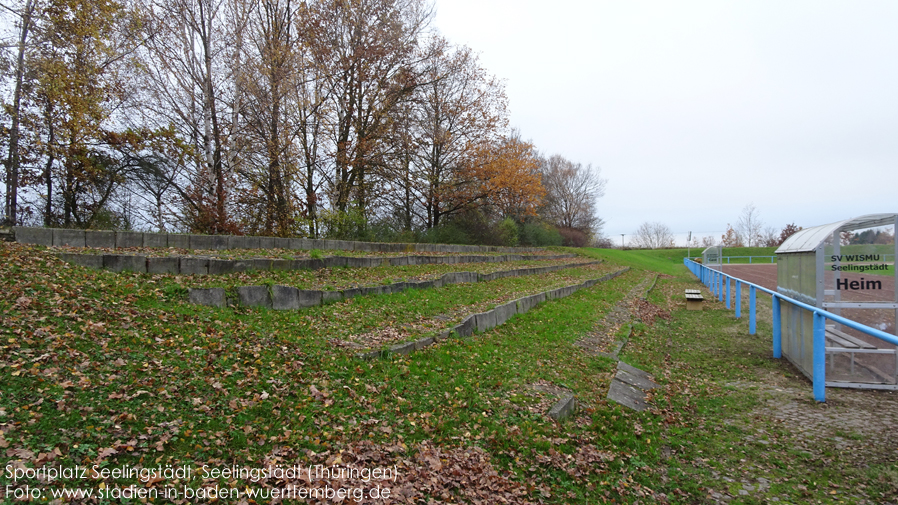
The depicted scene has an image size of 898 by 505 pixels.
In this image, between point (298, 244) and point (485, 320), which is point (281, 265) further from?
point (485, 320)

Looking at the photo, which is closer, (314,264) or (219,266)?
(219,266)

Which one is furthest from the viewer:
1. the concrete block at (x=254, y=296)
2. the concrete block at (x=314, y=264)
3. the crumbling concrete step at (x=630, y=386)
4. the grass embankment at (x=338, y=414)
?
the concrete block at (x=314, y=264)

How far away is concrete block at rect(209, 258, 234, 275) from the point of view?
6.89m

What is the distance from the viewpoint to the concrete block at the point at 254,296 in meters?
5.97

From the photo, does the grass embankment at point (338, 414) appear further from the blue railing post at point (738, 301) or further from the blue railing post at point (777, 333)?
the blue railing post at point (738, 301)

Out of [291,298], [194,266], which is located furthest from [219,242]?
[291,298]

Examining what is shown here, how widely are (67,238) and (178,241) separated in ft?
5.89

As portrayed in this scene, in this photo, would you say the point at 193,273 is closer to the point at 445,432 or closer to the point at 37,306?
the point at 37,306

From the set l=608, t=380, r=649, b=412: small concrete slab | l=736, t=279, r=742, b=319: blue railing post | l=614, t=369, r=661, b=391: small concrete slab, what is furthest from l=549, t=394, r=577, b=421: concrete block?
l=736, t=279, r=742, b=319: blue railing post

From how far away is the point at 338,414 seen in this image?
12.6ft

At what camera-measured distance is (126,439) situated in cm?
287

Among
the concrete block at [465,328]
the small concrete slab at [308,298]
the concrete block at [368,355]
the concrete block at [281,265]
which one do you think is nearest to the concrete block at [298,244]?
the concrete block at [281,265]

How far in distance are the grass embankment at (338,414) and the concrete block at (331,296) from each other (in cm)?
68

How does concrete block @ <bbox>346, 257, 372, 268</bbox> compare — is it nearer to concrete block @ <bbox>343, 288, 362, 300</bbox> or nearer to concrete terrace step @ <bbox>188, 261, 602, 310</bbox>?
concrete terrace step @ <bbox>188, 261, 602, 310</bbox>
